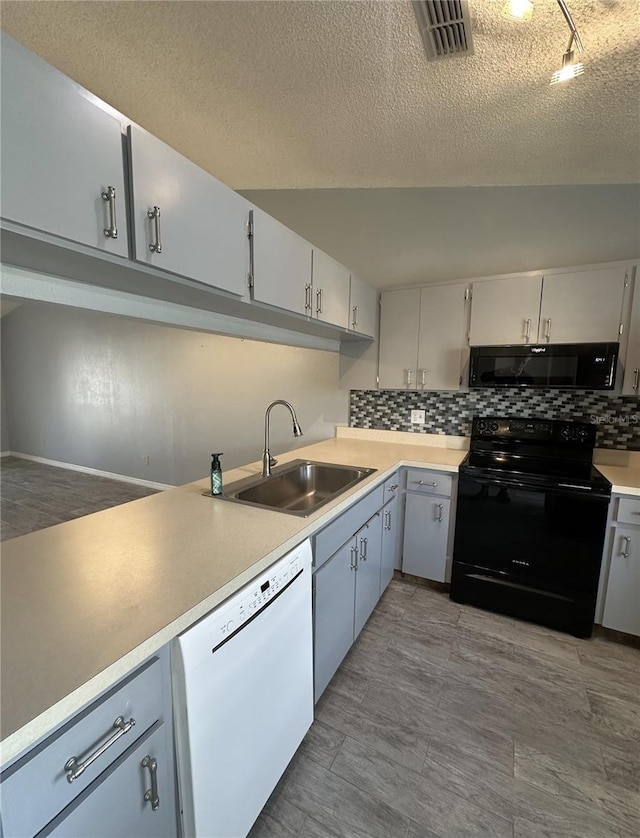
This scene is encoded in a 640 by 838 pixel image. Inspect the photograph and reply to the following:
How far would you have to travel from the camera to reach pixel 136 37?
4.70 ft

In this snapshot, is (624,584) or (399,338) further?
(399,338)

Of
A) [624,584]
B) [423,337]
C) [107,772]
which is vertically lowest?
[624,584]

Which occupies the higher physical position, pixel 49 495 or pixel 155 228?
pixel 155 228

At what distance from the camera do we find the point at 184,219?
1.24 m

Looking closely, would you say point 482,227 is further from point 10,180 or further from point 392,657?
point 392,657

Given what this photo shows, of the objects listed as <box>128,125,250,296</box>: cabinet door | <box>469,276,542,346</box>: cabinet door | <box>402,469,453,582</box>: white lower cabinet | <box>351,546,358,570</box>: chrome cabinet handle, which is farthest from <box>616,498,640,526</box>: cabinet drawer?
<box>128,125,250,296</box>: cabinet door

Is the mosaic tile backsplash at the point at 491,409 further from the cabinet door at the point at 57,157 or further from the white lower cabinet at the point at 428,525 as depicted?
the cabinet door at the point at 57,157

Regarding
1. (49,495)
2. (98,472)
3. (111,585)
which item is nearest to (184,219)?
(111,585)

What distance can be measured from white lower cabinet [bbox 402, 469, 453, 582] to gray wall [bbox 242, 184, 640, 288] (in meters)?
1.57

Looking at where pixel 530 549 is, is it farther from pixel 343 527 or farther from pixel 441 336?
pixel 441 336

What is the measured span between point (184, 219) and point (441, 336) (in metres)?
1.96

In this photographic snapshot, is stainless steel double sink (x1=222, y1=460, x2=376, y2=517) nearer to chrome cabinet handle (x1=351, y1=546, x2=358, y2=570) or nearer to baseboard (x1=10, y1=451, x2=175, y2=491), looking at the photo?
chrome cabinet handle (x1=351, y1=546, x2=358, y2=570)

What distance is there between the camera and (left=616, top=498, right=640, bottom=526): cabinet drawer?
1.92m

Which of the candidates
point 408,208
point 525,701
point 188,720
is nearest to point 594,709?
point 525,701
